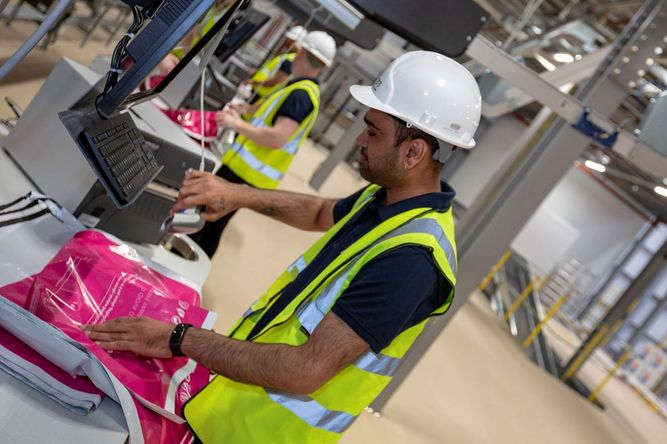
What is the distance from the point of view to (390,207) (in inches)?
65.2

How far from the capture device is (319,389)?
151 cm

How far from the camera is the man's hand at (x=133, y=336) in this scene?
142 cm

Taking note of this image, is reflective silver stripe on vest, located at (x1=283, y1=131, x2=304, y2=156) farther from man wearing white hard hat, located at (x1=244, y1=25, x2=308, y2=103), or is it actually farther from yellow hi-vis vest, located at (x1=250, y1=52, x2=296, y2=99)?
yellow hi-vis vest, located at (x1=250, y1=52, x2=296, y2=99)

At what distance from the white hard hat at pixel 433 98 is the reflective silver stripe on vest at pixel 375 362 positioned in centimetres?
55

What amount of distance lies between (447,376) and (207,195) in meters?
5.32

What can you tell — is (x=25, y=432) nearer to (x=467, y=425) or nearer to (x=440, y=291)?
(x=440, y=291)

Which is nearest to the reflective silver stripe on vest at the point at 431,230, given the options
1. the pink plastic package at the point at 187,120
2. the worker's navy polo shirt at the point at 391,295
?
the worker's navy polo shirt at the point at 391,295

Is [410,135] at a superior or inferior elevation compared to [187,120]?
superior

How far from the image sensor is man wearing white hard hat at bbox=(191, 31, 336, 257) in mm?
3789

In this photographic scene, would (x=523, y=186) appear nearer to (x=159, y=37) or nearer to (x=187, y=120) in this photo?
(x=187, y=120)

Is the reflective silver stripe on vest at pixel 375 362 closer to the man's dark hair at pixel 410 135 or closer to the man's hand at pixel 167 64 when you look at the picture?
the man's dark hair at pixel 410 135

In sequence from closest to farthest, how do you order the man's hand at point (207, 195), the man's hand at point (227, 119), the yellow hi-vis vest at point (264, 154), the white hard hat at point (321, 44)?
the man's hand at point (207, 195), the man's hand at point (227, 119), the yellow hi-vis vest at point (264, 154), the white hard hat at point (321, 44)

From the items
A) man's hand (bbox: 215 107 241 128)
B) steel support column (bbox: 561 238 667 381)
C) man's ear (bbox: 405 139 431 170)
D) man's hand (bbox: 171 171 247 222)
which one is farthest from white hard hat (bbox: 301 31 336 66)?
steel support column (bbox: 561 238 667 381)

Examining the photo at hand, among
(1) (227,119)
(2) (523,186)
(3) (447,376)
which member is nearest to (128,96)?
(1) (227,119)
